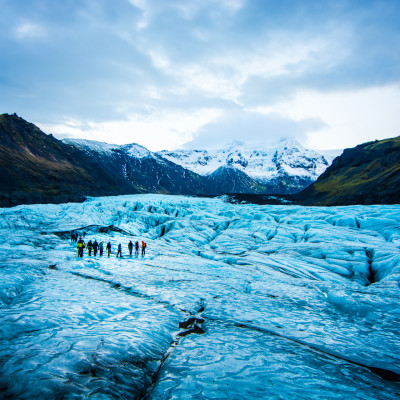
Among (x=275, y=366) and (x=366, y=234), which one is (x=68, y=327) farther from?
(x=366, y=234)

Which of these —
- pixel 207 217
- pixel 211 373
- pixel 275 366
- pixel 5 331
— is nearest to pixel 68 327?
pixel 5 331

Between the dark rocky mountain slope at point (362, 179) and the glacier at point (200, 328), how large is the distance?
149 ft

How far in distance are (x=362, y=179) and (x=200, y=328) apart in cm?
8436

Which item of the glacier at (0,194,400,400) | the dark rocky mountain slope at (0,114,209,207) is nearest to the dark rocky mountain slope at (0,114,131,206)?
the dark rocky mountain slope at (0,114,209,207)

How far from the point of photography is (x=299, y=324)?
9.23 m

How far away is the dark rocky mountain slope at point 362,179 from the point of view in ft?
194

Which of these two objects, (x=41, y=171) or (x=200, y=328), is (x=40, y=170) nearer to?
(x=41, y=171)

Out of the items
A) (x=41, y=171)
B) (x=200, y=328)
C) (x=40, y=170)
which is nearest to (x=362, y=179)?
(x=200, y=328)

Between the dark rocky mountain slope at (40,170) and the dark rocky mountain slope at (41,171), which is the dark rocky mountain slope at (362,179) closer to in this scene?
the dark rocky mountain slope at (41,171)

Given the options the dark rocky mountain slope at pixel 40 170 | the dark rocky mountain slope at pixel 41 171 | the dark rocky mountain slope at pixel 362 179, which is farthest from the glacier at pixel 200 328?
the dark rocky mountain slope at pixel 41 171

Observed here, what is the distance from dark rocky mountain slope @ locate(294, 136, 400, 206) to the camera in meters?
59.2

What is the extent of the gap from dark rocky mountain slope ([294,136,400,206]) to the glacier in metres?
45.4

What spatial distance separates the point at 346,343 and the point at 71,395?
752 cm

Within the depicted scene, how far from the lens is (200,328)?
864 centimetres
